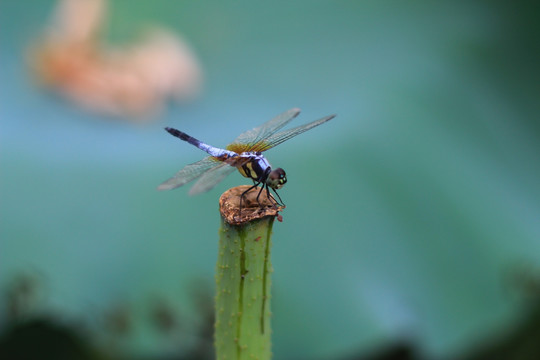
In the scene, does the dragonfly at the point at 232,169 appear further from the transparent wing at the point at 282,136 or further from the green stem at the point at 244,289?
the green stem at the point at 244,289

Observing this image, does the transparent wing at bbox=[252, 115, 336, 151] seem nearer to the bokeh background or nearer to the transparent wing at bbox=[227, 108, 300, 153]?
the transparent wing at bbox=[227, 108, 300, 153]

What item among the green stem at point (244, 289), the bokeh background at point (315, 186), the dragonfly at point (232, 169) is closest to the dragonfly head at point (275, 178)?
the dragonfly at point (232, 169)

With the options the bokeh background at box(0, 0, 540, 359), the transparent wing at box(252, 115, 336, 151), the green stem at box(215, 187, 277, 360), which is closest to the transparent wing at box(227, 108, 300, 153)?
the transparent wing at box(252, 115, 336, 151)

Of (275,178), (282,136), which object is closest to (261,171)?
(275,178)

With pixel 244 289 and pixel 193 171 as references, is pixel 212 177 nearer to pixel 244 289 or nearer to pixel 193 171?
pixel 193 171

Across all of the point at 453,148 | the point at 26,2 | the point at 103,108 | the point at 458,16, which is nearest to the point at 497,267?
the point at 453,148
